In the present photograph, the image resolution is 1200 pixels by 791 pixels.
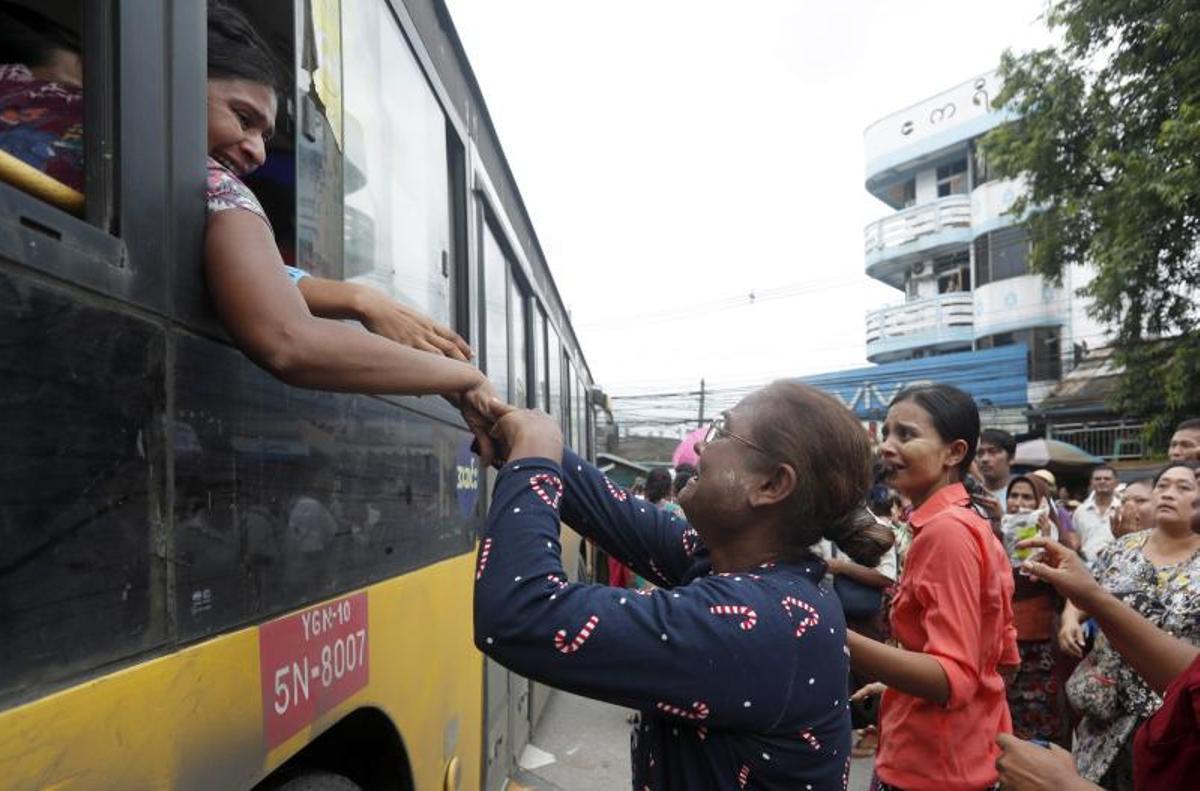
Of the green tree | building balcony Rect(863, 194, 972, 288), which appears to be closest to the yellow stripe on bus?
the green tree

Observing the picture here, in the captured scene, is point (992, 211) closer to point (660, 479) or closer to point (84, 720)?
point (660, 479)

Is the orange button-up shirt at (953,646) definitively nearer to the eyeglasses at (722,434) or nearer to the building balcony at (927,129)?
the eyeglasses at (722,434)

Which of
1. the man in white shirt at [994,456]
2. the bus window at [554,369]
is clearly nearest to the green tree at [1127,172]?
the man in white shirt at [994,456]

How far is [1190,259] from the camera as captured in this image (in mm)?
10008

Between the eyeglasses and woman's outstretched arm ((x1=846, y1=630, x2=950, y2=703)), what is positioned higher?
the eyeglasses

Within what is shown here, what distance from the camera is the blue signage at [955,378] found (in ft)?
70.4

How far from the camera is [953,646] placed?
2020 millimetres

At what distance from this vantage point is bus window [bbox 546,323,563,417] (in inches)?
234

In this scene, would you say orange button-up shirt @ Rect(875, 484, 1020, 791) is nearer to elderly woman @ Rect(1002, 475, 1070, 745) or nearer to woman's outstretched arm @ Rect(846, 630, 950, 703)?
woman's outstretched arm @ Rect(846, 630, 950, 703)

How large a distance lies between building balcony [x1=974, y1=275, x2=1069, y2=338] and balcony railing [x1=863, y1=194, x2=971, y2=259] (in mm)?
2344

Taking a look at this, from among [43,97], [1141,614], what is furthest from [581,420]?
[43,97]

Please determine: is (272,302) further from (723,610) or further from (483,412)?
(723,610)

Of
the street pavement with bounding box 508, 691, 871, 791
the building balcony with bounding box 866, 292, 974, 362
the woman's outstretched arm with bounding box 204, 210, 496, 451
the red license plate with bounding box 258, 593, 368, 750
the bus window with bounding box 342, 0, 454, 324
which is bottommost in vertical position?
the street pavement with bounding box 508, 691, 871, 791

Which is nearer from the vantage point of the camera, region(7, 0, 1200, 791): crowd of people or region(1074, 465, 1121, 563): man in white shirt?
region(7, 0, 1200, 791): crowd of people
